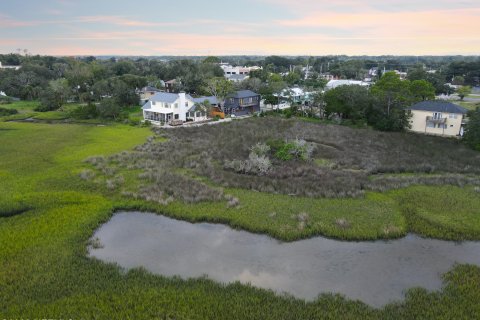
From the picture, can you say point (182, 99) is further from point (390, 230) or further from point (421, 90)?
point (390, 230)

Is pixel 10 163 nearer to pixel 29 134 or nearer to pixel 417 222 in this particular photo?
pixel 29 134

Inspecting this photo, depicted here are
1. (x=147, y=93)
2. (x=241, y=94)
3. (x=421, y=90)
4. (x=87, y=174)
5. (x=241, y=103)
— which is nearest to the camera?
(x=87, y=174)

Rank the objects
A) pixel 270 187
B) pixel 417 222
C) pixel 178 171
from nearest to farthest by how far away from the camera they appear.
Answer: pixel 417 222
pixel 270 187
pixel 178 171

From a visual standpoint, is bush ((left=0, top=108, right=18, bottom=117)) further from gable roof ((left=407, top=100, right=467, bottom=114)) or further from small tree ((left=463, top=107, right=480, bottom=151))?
small tree ((left=463, top=107, right=480, bottom=151))

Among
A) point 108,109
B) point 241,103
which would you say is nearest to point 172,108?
point 108,109

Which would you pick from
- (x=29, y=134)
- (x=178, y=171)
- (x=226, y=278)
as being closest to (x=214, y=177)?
(x=178, y=171)

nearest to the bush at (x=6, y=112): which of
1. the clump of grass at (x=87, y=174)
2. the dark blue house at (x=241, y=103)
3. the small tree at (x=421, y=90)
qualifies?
the dark blue house at (x=241, y=103)

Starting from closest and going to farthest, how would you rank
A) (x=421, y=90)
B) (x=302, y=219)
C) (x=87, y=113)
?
(x=302, y=219), (x=421, y=90), (x=87, y=113)
